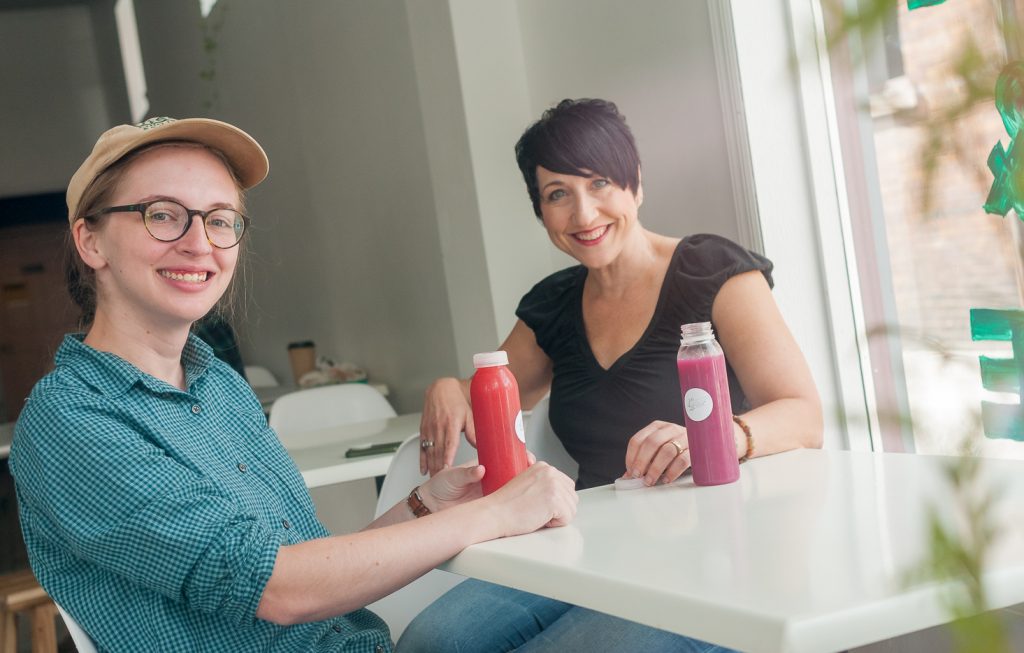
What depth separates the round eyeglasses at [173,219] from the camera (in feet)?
4.38

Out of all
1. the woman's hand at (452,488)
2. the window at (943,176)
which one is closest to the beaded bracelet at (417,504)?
the woman's hand at (452,488)

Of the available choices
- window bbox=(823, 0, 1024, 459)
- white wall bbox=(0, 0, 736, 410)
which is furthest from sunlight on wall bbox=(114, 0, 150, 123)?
window bbox=(823, 0, 1024, 459)

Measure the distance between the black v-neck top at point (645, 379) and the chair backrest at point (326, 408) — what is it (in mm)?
1416

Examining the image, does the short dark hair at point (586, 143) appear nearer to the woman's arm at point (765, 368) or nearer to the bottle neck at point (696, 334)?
the woman's arm at point (765, 368)

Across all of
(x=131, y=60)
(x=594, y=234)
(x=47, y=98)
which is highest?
(x=131, y=60)

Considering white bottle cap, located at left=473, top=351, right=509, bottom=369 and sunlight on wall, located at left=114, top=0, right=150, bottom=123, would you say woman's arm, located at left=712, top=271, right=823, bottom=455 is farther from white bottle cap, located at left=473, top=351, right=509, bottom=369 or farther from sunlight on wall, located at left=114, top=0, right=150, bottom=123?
sunlight on wall, located at left=114, top=0, right=150, bottom=123

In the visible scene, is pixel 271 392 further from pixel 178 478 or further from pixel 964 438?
pixel 964 438

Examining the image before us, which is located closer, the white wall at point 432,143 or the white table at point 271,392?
the white wall at point 432,143

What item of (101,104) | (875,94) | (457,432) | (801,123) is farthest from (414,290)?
(101,104)

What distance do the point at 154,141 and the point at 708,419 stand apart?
2.67ft

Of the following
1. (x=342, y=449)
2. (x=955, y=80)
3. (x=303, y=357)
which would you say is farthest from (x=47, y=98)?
(x=955, y=80)

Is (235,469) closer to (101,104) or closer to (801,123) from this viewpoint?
(801,123)

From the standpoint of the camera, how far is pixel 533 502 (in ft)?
3.97

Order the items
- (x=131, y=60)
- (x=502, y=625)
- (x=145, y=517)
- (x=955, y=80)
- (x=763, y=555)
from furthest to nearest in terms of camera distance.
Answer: (x=131, y=60) → (x=502, y=625) → (x=145, y=517) → (x=763, y=555) → (x=955, y=80)
